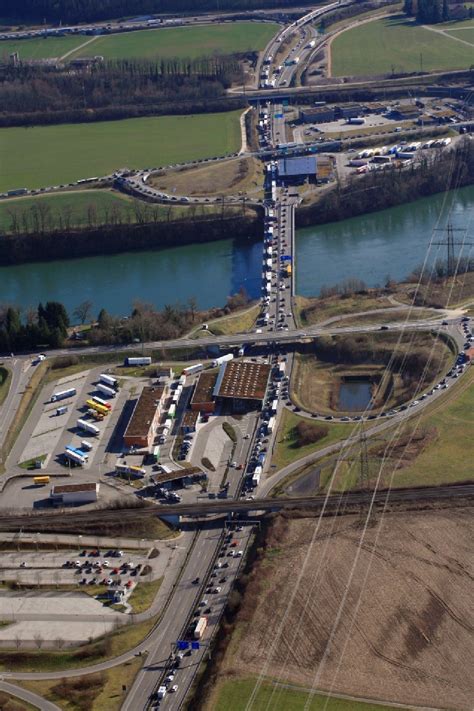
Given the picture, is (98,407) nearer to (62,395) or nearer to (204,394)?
(62,395)

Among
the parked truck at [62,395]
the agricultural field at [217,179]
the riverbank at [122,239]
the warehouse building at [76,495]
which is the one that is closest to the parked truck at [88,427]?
the parked truck at [62,395]

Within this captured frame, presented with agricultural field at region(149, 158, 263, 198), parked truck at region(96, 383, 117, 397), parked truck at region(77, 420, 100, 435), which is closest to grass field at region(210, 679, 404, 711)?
parked truck at region(77, 420, 100, 435)

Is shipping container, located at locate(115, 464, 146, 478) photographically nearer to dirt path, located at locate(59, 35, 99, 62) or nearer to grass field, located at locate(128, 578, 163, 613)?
grass field, located at locate(128, 578, 163, 613)

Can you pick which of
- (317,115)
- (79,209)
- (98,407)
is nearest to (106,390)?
(98,407)

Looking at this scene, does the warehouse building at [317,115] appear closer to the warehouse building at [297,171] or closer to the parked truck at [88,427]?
the warehouse building at [297,171]

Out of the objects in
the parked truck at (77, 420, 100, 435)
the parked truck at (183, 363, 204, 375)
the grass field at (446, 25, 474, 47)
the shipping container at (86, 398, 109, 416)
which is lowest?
the parked truck at (77, 420, 100, 435)
